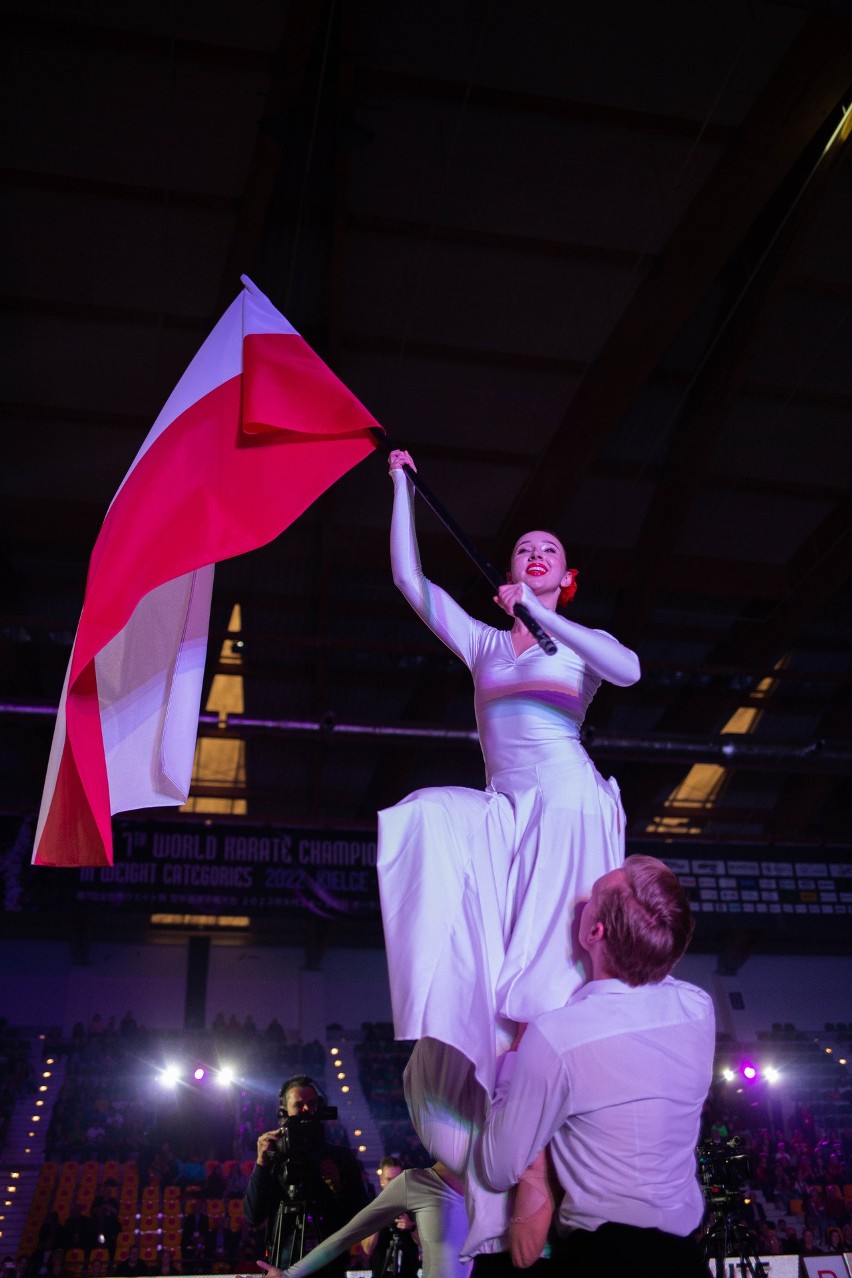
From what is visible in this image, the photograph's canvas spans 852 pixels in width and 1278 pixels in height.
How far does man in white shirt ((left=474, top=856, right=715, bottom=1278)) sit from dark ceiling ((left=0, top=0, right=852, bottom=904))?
234 inches

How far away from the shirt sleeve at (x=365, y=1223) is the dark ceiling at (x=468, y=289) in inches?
250

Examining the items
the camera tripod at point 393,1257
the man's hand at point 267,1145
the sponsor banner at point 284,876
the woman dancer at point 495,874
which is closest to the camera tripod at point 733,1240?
the camera tripod at point 393,1257

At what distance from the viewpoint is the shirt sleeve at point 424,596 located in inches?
117

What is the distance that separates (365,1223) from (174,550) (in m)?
1.93

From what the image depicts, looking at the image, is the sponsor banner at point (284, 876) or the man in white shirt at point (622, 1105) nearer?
the man in white shirt at point (622, 1105)

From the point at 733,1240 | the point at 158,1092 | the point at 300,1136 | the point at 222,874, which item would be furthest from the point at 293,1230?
the point at 158,1092

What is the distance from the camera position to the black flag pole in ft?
8.57

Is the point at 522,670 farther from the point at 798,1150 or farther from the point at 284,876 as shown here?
the point at 798,1150

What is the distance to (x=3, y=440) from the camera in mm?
9773

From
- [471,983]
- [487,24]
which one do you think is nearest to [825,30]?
[487,24]

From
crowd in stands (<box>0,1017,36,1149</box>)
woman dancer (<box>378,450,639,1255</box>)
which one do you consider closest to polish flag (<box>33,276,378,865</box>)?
woman dancer (<box>378,450,639,1255</box>)

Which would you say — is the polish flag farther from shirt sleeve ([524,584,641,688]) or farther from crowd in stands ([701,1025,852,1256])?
crowd in stands ([701,1025,852,1256])

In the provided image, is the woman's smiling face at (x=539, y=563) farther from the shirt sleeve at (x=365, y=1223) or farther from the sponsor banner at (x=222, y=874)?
the sponsor banner at (x=222, y=874)

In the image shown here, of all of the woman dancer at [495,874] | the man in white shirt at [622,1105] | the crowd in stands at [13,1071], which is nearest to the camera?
the man in white shirt at [622,1105]
